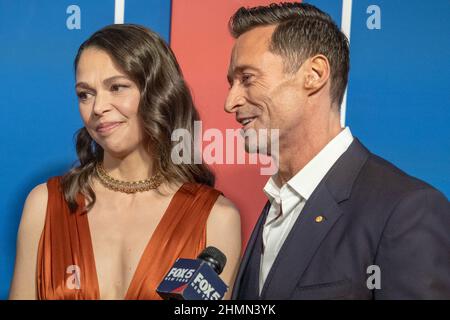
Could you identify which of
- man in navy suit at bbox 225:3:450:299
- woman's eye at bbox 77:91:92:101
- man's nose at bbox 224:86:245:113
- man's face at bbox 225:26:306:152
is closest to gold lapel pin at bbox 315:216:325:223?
man in navy suit at bbox 225:3:450:299

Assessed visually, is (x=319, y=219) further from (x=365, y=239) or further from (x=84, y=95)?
(x=84, y=95)

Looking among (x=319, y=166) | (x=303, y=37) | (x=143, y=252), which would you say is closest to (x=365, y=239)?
(x=319, y=166)

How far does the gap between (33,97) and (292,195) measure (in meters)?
1.21

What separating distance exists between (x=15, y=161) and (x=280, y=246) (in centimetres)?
123

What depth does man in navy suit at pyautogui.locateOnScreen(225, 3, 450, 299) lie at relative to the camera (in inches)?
46.3

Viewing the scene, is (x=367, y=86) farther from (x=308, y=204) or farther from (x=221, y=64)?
(x=308, y=204)

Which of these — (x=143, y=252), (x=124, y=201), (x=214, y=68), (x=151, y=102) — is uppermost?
(x=214, y=68)

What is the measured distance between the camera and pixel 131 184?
6.65 feet

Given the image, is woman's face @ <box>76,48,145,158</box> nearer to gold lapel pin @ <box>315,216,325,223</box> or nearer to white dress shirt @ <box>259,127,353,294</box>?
white dress shirt @ <box>259,127,353,294</box>

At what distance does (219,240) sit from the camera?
1.96 meters

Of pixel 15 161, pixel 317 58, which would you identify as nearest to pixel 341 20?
pixel 317 58

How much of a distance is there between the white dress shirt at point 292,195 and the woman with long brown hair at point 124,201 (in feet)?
1.41

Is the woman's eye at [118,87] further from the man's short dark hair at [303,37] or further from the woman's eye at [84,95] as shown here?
the man's short dark hair at [303,37]

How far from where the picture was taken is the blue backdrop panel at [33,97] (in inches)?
92.5
